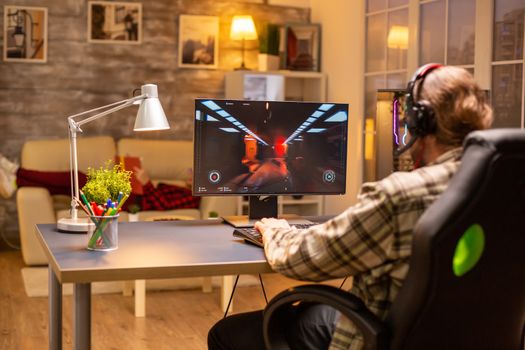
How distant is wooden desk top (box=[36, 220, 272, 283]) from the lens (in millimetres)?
2105

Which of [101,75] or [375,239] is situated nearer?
[375,239]

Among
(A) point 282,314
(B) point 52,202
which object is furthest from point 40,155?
(A) point 282,314

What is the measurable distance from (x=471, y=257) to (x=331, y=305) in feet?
1.21

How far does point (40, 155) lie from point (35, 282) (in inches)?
52.7

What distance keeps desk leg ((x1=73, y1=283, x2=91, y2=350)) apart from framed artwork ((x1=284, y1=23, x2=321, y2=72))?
504 cm

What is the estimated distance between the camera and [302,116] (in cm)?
298

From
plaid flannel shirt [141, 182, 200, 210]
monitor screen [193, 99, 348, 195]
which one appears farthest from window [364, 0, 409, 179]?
monitor screen [193, 99, 348, 195]

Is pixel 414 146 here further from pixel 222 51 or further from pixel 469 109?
pixel 222 51

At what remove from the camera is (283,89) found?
22.3 feet

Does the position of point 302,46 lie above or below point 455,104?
above

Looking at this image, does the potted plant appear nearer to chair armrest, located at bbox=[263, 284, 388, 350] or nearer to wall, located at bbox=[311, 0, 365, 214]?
chair armrest, located at bbox=[263, 284, 388, 350]

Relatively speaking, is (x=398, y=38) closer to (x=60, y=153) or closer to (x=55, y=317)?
(x=60, y=153)

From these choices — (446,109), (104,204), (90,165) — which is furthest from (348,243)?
(90,165)

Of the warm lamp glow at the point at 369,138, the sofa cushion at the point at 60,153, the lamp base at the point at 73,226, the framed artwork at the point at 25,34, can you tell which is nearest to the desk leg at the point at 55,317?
the lamp base at the point at 73,226
